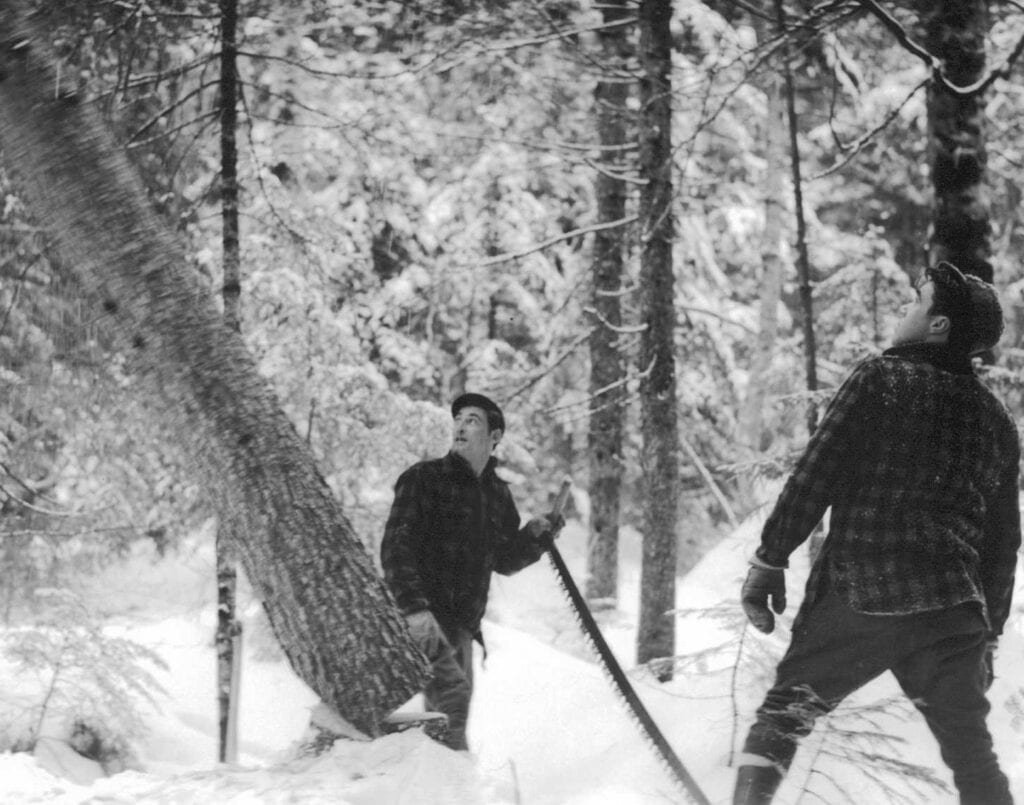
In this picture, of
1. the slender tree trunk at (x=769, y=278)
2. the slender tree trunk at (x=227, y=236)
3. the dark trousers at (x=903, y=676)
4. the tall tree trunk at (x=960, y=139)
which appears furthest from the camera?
the slender tree trunk at (x=769, y=278)

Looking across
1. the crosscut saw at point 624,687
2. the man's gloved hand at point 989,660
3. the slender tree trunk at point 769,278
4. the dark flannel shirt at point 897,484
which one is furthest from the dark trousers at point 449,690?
the slender tree trunk at point 769,278

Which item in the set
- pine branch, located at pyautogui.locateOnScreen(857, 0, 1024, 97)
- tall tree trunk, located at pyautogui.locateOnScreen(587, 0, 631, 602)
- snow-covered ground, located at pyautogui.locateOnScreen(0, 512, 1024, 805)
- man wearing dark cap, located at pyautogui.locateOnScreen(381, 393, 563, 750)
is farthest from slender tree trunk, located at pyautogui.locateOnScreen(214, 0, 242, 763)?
tall tree trunk, located at pyautogui.locateOnScreen(587, 0, 631, 602)

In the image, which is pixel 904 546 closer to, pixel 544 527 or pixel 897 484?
pixel 897 484

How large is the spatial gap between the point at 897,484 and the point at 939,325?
20.3 inches

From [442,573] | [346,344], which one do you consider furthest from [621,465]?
[442,573]

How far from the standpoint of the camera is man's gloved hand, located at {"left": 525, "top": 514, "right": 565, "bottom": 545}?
4824 millimetres

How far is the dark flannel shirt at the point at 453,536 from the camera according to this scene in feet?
15.2

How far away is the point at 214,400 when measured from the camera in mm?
3340

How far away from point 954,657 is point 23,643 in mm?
6225

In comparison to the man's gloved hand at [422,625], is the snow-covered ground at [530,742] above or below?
below

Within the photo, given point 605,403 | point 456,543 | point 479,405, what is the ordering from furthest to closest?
point 605,403 → point 479,405 → point 456,543

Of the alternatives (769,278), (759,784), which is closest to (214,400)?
(759,784)

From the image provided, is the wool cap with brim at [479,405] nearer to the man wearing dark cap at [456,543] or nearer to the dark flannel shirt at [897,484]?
the man wearing dark cap at [456,543]

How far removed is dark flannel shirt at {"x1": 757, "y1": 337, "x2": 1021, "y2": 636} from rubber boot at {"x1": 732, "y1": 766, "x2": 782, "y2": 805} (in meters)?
0.58
